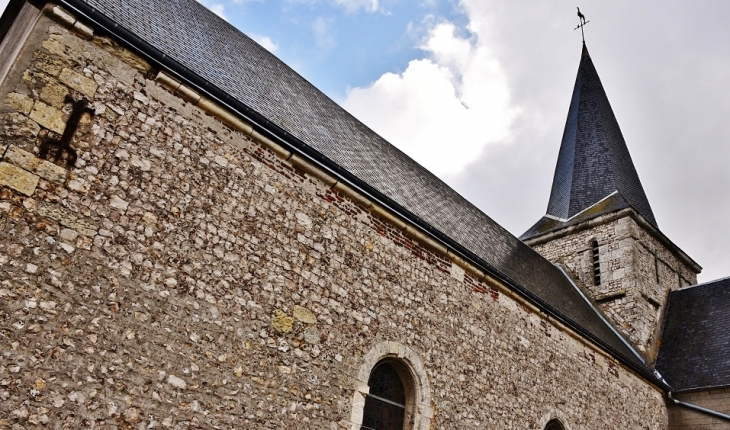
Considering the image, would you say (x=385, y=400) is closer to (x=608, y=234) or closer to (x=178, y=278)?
(x=178, y=278)

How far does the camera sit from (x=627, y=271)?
515 inches

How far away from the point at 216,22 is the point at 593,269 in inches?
431

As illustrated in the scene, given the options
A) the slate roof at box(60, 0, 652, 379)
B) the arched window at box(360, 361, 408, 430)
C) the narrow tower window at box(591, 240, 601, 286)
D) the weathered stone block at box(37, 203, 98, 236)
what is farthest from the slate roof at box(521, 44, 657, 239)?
the weathered stone block at box(37, 203, 98, 236)

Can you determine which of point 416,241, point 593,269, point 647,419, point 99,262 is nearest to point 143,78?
point 99,262

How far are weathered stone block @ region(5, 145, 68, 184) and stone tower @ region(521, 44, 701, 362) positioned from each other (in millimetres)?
12076

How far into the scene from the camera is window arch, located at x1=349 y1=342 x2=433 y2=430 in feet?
18.3

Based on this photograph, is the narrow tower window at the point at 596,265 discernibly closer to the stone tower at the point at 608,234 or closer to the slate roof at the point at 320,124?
the stone tower at the point at 608,234

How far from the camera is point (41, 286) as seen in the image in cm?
359

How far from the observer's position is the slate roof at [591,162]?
1528 centimetres

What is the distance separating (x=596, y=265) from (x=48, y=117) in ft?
43.0

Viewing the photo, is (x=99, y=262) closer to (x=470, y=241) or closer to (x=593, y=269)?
(x=470, y=241)

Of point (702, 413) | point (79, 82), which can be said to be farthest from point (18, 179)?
point (702, 413)

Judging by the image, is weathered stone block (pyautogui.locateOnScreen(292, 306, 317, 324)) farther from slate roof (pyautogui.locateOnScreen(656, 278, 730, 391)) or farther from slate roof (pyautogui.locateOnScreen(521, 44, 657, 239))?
slate roof (pyautogui.locateOnScreen(521, 44, 657, 239))

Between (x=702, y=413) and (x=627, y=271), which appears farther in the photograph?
(x=627, y=271)
